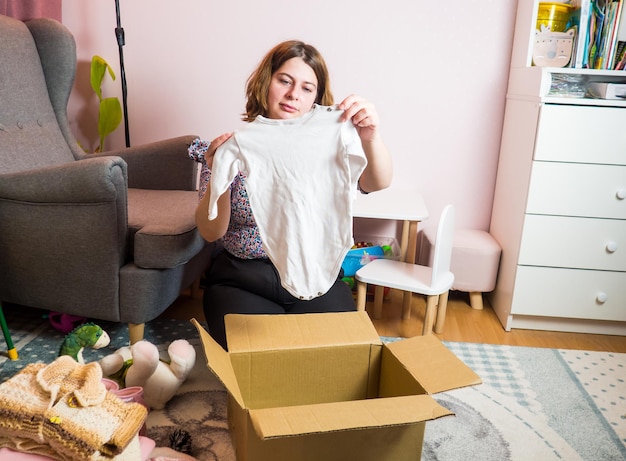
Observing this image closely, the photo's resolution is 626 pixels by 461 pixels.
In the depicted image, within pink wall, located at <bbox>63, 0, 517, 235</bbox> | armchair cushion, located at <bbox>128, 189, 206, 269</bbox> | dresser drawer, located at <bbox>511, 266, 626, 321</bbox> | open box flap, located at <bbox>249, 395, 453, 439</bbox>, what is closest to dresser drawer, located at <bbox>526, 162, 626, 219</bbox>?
dresser drawer, located at <bbox>511, 266, 626, 321</bbox>

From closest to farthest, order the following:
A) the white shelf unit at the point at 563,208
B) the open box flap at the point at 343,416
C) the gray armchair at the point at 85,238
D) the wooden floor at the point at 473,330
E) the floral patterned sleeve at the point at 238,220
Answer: the open box flap at the point at 343,416
the floral patterned sleeve at the point at 238,220
the gray armchair at the point at 85,238
the white shelf unit at the point at 563,208
the wooden floor at the point at 473,330

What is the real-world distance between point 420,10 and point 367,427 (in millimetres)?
1911

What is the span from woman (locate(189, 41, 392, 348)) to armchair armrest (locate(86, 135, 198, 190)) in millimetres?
723

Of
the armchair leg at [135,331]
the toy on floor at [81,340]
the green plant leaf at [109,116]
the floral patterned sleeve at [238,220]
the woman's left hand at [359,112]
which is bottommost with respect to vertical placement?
the armchair leg at [135,331]

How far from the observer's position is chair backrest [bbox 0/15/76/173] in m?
2.05

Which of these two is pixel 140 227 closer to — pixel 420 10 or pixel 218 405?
pixel 218 405

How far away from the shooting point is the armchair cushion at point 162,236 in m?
1.74

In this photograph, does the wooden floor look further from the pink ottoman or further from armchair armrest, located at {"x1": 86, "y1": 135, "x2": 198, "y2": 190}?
armchair armrest, located at {"x1": 86, "y1": 135, "x2": 198, "y2": 190}

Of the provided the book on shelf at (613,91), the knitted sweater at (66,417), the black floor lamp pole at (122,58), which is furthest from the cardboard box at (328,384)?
the black floor lamp pole at (122,58)

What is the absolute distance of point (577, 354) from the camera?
2043 millimetres

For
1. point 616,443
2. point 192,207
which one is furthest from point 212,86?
point 616,443

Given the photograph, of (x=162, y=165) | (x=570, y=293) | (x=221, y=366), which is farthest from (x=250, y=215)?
(x=570, y=293)

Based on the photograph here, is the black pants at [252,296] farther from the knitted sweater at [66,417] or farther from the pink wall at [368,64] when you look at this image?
the pink wall at [368,64]

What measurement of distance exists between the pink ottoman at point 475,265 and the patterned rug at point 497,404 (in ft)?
1.16
